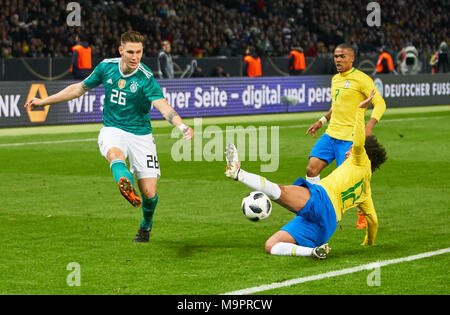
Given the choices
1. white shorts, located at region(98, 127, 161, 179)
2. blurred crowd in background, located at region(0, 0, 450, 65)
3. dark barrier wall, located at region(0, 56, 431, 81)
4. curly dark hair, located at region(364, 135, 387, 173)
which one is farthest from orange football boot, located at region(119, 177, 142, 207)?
blurred crowd in background, located at region(0, 0, 450, 65)

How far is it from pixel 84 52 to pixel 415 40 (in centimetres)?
2445

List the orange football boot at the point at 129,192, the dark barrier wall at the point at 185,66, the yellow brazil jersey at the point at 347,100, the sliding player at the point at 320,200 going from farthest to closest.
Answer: the dark barrier wall at the point at 185,66 < the yellow brazil jersey at the point at 347,100 < the orange football boot at the point at 129,192 < the sliding player at the point at 320,200

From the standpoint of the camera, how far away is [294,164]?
15320 mm

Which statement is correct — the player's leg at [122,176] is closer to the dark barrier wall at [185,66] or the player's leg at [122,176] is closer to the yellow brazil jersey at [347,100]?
the yellow brazil jersey at [347,100]

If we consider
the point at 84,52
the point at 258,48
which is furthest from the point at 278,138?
the point at 258,48

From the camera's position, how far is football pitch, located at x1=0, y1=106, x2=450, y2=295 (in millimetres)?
6863

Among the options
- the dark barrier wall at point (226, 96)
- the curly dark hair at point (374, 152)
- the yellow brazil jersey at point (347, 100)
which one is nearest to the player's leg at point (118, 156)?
the curly dark hair at point (374, 152)

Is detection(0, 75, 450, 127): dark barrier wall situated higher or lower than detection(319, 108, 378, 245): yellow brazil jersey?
lower

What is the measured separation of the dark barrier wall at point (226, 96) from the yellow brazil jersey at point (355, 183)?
1404 centimetres

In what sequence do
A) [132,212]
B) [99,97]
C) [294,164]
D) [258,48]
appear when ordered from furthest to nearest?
[258,48] < [99,97] < [294,164] < [132,212]

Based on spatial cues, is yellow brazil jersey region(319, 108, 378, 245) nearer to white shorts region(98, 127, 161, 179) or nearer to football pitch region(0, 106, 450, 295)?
football pitch region(0, 106, 450, 295)

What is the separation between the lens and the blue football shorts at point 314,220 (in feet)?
24.9

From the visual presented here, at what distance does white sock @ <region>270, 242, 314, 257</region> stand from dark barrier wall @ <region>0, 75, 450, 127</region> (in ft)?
46.1

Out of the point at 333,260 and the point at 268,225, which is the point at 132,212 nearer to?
the point at 268,225
